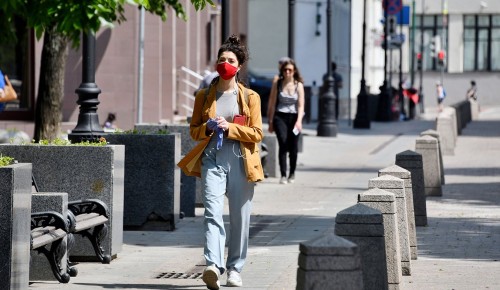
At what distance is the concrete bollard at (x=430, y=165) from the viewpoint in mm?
19719

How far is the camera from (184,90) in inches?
1388

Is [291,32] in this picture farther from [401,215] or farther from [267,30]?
[267,30]

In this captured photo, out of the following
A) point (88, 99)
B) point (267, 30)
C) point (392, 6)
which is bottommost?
point (88, 99)

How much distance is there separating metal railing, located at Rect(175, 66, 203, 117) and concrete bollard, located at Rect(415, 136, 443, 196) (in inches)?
566

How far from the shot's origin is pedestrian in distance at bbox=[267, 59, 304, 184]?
69.0 ft

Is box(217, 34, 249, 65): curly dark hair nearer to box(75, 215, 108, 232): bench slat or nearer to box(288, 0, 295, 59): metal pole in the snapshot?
box(75, 215, 108, 232): bench slat

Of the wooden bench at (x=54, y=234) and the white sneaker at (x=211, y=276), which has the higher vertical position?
the wooden bench at (x=54, y=234)

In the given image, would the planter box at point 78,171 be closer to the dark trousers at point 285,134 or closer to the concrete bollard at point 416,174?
the concrete bollard at point 416,174

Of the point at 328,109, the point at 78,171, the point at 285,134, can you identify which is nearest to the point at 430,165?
the point at 285,134

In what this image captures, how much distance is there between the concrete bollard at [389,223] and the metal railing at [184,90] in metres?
23.9

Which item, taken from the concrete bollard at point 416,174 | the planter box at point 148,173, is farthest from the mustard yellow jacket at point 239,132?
the concrete bollard at point 416,174

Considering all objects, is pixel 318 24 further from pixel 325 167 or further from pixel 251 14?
pixel 325 167

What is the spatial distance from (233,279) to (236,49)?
1.71m

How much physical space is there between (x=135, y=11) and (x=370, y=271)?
21.3 meters
